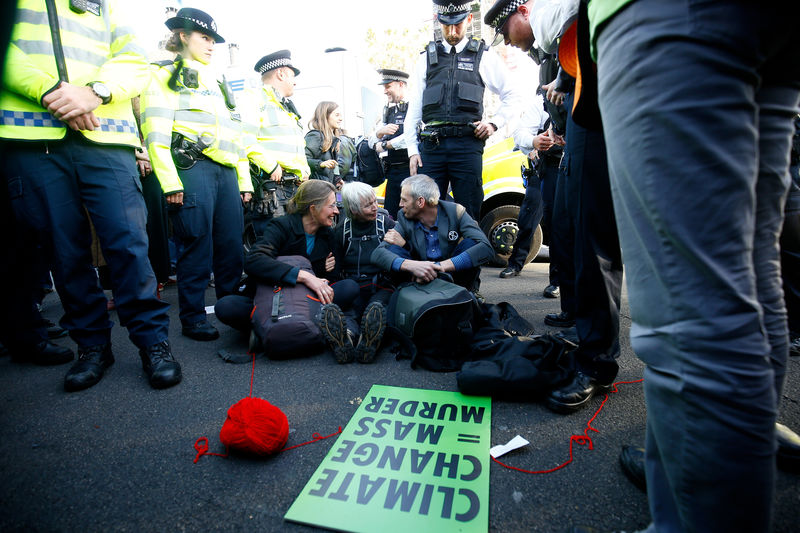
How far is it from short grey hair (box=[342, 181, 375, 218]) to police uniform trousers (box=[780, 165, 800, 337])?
7.67 ft

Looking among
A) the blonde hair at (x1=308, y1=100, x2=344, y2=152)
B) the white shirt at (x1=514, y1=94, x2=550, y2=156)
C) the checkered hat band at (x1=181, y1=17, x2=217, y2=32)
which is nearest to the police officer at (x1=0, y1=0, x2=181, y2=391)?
the checkered hat band at (x1=181, y1=17, x2=217, y2=32)

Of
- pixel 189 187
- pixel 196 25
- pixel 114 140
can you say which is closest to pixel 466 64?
pixel 196 25

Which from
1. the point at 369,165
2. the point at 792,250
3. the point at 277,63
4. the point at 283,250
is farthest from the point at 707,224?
the point at 369,165

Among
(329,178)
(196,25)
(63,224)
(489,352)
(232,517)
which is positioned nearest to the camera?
(232,517)

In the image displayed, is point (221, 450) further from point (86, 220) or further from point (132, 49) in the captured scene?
point (132, 49)

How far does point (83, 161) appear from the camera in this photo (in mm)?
1982

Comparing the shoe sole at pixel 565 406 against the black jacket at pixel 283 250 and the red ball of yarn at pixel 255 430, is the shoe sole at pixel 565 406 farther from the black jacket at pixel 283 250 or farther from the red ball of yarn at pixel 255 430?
the black jacket at pixel 283 250

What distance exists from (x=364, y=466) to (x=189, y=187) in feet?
7.39

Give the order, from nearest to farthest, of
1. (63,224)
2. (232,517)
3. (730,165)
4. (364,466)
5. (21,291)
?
(730,165) → (232,517) → (364,466) → (63,224) → (21,291)

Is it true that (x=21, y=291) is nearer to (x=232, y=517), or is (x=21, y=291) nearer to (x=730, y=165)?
(x=232, y=517)

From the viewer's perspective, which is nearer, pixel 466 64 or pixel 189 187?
pixel 189 187

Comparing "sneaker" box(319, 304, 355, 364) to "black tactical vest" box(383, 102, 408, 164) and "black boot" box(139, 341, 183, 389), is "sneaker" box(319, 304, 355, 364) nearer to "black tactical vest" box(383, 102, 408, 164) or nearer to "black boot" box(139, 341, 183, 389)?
"black boot" box(139, 341, 183, 389)

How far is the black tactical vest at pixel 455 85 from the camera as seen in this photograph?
3.41 metres

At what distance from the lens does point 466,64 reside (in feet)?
11.4
